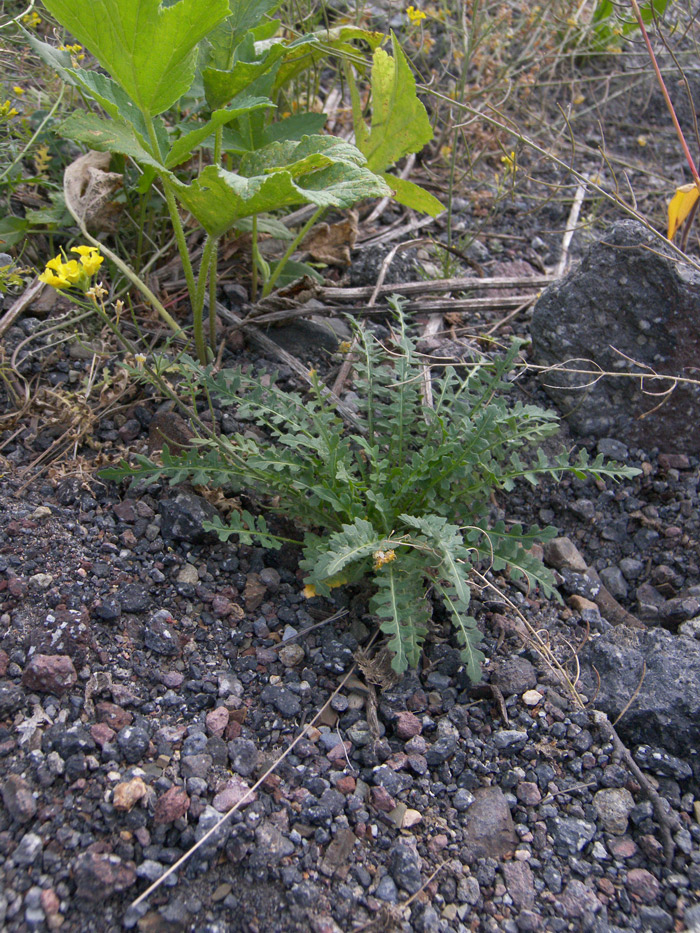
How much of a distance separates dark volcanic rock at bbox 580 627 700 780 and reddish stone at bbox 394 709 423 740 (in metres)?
0.52

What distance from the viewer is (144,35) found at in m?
1.89

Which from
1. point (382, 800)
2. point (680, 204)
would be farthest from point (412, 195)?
point (382, 800)

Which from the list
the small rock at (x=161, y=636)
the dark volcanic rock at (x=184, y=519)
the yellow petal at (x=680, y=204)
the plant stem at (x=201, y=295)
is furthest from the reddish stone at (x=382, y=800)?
the yellow petal at (x=680, y=204)

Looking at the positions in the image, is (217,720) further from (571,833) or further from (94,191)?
(94,191)

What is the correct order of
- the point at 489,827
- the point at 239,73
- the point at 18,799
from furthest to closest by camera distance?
the point at 239,73 < the point at 489,827 < the point at 18,799

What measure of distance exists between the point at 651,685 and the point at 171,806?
129cm

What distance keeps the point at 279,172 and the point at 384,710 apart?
1470 millimetres

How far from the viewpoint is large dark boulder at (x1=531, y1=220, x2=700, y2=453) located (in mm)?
Result: 2609

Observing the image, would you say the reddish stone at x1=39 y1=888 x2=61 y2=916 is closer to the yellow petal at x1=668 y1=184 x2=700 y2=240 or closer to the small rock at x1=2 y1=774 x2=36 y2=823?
the small rock at x1=2 y1=774 x2=36 y2=823

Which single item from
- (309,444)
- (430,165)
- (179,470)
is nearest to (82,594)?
(179,470)

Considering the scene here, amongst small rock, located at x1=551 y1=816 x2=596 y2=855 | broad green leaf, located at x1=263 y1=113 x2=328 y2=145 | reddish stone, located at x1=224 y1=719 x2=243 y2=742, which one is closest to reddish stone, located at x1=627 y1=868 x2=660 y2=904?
small rock, located at x1=551 y1=816 x2=596 y2=855

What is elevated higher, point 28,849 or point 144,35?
point 144,35

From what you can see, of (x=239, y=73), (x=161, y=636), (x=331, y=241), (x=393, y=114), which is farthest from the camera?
(x=331, y=241)

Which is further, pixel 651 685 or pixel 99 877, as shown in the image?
pixel 651 685
